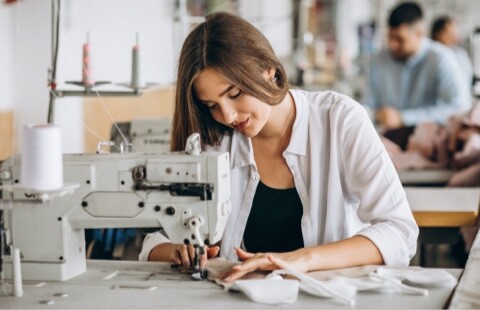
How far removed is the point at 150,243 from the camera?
6.96 ft

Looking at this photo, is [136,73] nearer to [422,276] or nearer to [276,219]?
[276,219]

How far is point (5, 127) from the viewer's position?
3.85 metres

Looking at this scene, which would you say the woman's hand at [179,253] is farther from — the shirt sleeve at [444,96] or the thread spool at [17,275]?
the shirt sleeve at [444,96]

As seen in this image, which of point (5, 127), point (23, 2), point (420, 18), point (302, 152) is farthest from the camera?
point (420, 18)

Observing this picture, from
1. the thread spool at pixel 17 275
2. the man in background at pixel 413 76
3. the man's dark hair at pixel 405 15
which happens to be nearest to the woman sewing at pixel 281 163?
the thread spool at pixel 17 275

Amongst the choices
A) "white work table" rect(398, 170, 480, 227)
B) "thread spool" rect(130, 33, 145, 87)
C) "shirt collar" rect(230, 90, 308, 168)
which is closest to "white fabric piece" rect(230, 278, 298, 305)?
"shirt collar" rect(230, 90, 308, 168)

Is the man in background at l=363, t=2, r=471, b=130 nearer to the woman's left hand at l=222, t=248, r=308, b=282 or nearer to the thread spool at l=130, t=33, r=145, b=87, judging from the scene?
the thread spool at l=130, t=33, r=145, b=87

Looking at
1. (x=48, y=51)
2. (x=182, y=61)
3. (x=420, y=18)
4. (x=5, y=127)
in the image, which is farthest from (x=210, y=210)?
(x=420, y=18)

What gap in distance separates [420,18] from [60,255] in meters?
3.77

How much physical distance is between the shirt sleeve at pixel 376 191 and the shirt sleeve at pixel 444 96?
8.95ft

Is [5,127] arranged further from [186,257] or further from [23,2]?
[186,257]

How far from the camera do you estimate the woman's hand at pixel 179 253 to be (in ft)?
6.34

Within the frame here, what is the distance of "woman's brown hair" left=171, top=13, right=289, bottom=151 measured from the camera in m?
1.97

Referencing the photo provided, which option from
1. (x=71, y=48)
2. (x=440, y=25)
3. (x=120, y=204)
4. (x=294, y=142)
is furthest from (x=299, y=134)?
(x=440, y=25)
